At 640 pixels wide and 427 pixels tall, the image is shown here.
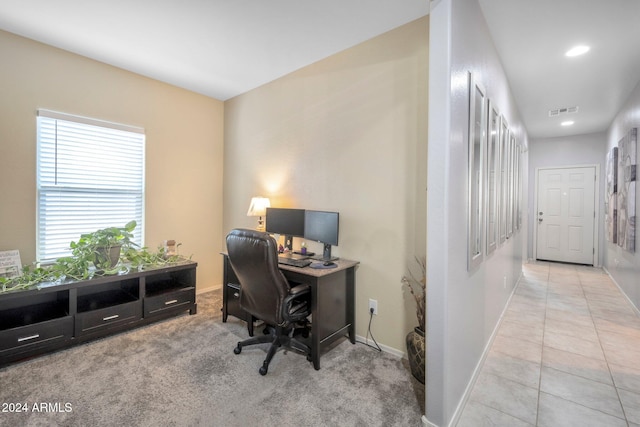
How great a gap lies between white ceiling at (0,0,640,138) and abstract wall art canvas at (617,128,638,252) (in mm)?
686

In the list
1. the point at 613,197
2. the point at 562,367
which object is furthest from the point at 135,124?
the point at 613,197

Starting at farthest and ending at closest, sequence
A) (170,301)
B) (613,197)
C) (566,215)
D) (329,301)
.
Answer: (566,215)
(613,197)
(170,301)
(329,301)

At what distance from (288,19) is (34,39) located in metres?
2.28

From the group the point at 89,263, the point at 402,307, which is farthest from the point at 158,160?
the point at 402,307

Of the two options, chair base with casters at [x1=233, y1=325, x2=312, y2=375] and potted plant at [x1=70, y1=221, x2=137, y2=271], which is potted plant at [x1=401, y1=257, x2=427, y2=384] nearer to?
chair base with casters at [x1=233, y1=325, x2=312, y2=375]

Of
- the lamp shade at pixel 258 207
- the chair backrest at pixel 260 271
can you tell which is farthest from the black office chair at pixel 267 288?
the lamp shade at pixel 258 207

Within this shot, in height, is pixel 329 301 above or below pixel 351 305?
above

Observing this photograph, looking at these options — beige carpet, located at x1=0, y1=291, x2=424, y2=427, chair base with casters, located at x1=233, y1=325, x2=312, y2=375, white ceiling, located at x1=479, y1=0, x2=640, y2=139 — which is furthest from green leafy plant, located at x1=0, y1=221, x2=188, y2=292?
white ceiling, located at x1=479, y1=0, x2=640, y2=139

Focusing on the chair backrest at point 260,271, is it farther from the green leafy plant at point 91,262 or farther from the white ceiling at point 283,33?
the white ceiling at point 283,33

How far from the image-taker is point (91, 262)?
260 centimetres

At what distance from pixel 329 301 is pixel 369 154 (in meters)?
1.27

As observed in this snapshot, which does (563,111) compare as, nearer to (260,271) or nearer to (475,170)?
(475,170)

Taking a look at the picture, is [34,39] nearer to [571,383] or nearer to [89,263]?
[89,263]

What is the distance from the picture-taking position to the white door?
547cm
